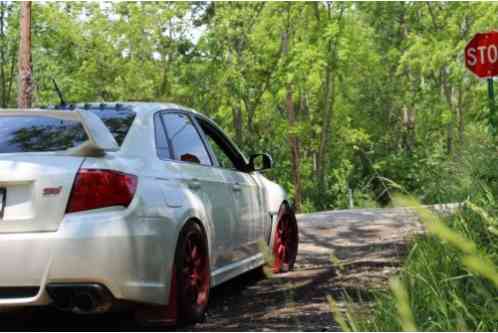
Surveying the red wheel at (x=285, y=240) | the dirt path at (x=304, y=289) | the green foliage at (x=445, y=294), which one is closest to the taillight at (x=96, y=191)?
the dirt path at (x=304, y=289)

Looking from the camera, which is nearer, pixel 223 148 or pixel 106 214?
pixel 106 214

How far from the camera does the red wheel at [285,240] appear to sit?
8078mm

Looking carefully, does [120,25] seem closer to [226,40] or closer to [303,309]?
[226,40]

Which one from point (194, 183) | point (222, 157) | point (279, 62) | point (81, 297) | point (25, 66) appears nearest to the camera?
point (81, 297)

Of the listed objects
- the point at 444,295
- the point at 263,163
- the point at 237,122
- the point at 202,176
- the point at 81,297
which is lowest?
the point at 237,122

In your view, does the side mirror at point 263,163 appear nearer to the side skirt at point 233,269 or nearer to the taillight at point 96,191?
the side skirt at point 233,269

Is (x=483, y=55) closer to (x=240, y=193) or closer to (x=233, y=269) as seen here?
(x=240, y=193)

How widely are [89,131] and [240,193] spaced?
223 centimetres

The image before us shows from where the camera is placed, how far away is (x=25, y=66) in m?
15.1

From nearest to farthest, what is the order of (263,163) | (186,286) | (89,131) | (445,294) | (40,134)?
1. (445,294)
2. (89,131)
3. (40,134)
4. (186,286)
5. (263,163)

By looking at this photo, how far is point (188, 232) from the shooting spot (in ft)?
17.6

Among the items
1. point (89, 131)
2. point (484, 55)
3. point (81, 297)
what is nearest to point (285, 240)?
point (89, 131)

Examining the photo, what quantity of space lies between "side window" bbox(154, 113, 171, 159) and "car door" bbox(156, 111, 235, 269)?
33 millimetres

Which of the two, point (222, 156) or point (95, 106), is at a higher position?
point (95, 106)
